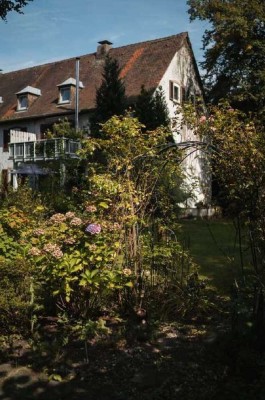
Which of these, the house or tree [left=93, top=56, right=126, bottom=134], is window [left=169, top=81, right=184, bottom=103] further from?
tree [left=93, top=56, right=126, bottom=134]

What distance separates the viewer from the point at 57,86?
108ft

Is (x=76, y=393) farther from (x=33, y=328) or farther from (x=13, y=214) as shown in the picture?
(x=13, y=214)

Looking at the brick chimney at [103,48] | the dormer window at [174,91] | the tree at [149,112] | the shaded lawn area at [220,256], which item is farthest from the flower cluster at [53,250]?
the brick chimney at [103,48]

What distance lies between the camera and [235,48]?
91.1 feet

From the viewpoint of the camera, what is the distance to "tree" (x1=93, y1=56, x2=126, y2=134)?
78.7ft

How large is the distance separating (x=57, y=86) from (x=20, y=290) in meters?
29.1

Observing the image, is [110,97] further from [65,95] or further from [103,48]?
[103,48]

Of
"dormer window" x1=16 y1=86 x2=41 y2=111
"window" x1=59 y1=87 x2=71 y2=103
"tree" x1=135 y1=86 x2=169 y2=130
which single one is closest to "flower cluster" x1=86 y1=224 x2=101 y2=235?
"tree" x1=135 y1=86 x2=169 y2=130

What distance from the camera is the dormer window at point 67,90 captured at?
31.5 metres

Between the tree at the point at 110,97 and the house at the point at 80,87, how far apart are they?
3197 mm

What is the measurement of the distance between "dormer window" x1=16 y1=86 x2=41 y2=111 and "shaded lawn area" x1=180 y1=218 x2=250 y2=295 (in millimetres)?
21430

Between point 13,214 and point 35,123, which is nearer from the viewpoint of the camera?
point 13,214

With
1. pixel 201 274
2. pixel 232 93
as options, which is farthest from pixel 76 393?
pixel 232 93

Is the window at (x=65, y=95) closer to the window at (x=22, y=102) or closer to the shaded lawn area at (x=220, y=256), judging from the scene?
the window at (x=22, y=102)
